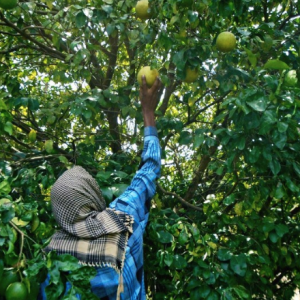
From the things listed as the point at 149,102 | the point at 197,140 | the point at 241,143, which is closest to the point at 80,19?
the point at 149,102

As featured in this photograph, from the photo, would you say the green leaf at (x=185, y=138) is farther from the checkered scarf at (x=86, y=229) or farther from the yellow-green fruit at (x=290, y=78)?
the checkered scarf at (x=86, y=229)

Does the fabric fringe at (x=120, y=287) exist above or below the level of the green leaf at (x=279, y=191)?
above

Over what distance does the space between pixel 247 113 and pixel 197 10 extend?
763 millimetres

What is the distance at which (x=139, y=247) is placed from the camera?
1844 mm

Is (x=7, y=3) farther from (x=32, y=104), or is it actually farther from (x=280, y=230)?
(x=280, y=230)

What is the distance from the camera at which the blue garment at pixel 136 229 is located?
5.32 ft

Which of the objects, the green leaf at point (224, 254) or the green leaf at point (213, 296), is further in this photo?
the green leaf at point (224, 254)

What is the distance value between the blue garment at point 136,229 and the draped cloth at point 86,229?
8 cm

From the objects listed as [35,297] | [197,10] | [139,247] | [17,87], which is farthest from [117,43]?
[35,297]

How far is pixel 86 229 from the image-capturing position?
5.22 feet

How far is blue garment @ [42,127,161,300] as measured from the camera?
162 centimetres

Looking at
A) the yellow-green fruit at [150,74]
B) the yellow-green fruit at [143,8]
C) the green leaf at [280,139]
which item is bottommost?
the green leaf at [280,139]

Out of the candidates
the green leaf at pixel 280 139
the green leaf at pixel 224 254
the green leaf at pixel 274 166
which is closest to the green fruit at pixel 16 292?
the green leaf at pixel 280 139

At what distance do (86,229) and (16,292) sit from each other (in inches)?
11.8
